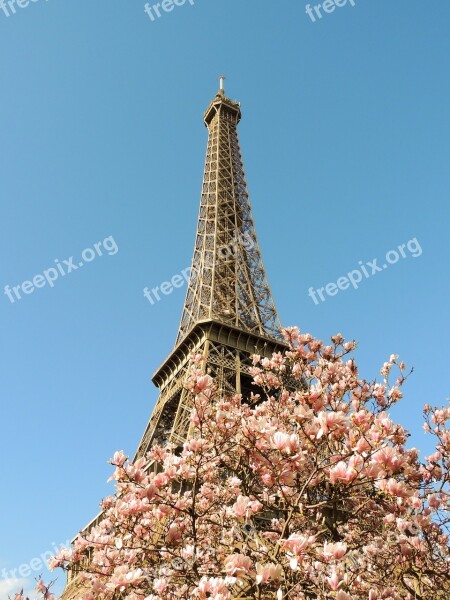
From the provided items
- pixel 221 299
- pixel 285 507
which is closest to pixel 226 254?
pixel 221 299

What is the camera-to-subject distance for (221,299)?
29875 mm

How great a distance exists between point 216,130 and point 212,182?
7933 millimetres

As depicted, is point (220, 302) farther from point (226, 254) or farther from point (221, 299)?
point (226, 254)

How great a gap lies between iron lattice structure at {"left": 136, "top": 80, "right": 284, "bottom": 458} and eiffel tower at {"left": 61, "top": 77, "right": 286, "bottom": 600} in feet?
0.18

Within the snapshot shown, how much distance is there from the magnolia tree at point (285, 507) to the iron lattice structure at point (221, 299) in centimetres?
1390

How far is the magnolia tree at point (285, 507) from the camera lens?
3645mm

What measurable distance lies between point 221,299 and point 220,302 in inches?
11.9

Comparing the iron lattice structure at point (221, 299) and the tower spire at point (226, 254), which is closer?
the iron lattice structure at point (221, 299)

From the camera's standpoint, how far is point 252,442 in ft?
13.9

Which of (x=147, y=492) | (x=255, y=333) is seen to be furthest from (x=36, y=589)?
(x=255, y=333)

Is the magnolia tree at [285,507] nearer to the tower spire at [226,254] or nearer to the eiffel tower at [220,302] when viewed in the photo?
the eiffel tower at [220,302]

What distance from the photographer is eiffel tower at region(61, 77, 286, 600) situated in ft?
78.2

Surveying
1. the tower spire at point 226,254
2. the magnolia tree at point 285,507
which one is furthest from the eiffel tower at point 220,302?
the magnolia tree at point 285,507

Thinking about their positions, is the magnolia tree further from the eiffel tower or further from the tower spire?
the tower spire
